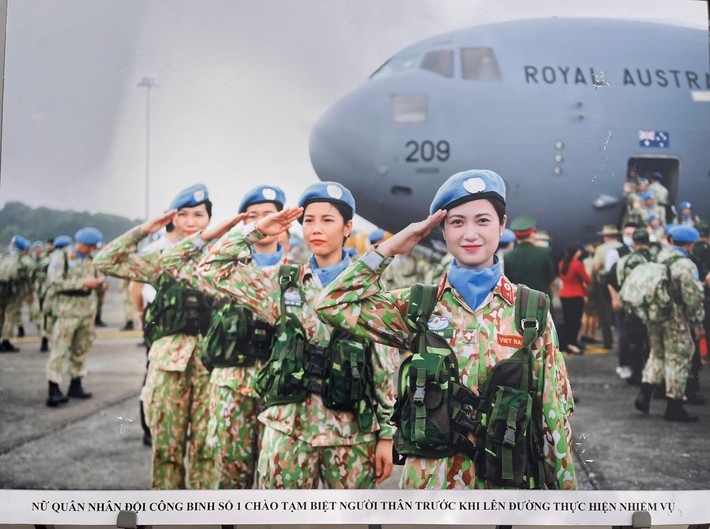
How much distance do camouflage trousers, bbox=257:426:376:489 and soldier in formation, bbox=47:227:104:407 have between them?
3.30 ft

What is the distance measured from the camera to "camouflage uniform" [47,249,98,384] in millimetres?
3434

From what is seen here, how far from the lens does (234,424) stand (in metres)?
3.39

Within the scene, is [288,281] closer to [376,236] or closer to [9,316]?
[376,236]

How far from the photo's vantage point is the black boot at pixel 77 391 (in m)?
3.33

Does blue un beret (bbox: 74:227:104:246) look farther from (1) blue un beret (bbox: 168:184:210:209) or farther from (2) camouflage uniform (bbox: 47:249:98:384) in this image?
(1) blue un beret (bbox: 168:184:210:209)

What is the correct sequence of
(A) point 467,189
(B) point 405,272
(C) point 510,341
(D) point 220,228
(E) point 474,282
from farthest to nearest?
(D) point 220,228, (B) point 405,272, (A) point 467,189, (E) point 474,282, (C) point 510,341

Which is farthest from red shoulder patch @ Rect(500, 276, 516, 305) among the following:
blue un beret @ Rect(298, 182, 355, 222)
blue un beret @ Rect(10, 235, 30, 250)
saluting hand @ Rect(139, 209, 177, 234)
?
blue un beret @ Rect(10, 235, 30, 250)

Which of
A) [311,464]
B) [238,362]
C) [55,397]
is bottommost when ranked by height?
[311,464]

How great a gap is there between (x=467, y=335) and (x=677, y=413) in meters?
1.35

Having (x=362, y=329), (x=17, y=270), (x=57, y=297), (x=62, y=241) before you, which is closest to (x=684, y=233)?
(x=362, y=329)

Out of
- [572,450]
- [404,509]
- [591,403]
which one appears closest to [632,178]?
[591,403]

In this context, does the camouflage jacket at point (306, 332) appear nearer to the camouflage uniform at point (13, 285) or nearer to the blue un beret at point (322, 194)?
the blue un beret at point (322, 194)

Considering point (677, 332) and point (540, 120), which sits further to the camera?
point (540, 120)

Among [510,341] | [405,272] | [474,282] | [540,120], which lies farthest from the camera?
[540,120]
